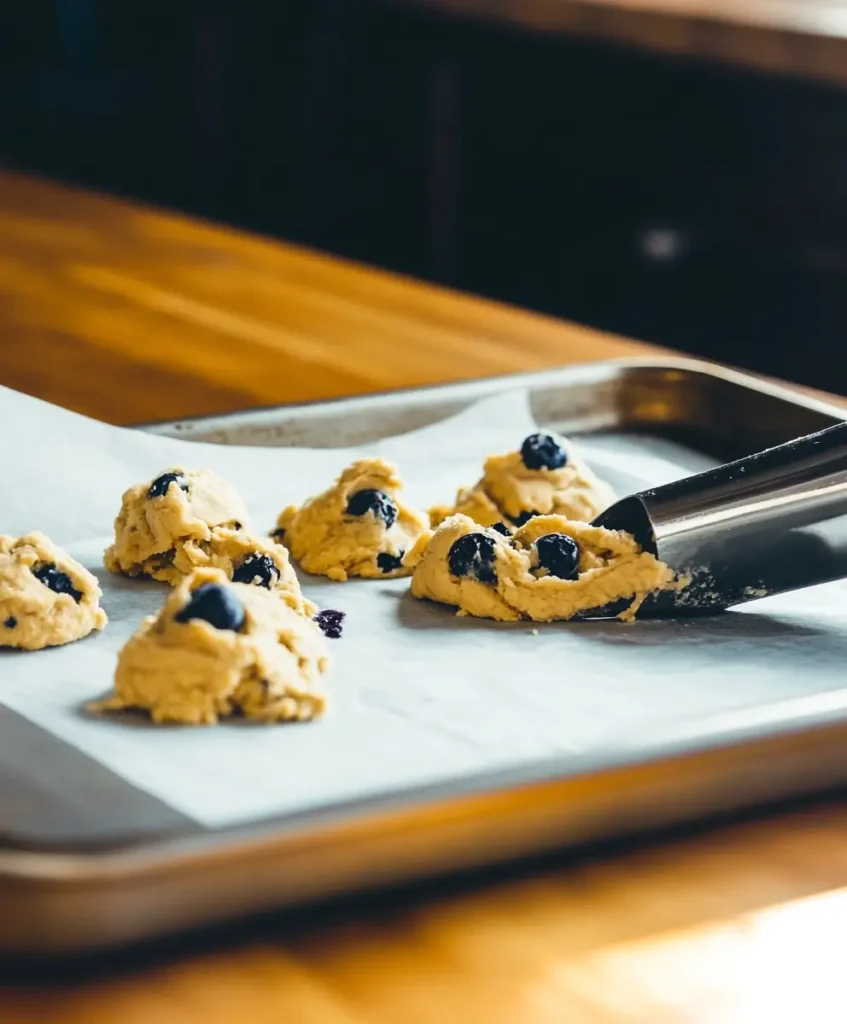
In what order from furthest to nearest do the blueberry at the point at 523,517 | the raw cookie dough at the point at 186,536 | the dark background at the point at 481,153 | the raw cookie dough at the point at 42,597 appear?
the dark background at the point at 481,153 → the blueberry at the point at 523,517 → the raw cookie dough at the point at 186,536 → the raw cookie dough at the point at 42,597

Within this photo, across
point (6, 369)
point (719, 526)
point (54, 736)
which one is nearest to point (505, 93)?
point (6, 369)

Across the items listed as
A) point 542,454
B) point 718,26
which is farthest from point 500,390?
point 718,26

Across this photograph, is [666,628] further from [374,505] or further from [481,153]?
[481,153]

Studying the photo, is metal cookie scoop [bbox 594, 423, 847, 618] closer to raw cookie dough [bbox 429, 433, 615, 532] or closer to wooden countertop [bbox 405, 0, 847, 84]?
raw cookie dough [bbox 429, 433, 615, 532]

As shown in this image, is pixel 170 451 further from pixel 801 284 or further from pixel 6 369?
pixel 801 284

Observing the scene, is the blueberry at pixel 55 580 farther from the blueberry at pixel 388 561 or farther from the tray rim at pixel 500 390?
the tray rim at pixel 500 390

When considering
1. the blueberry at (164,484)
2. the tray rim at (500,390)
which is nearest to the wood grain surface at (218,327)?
the tray rim at (500,390)
